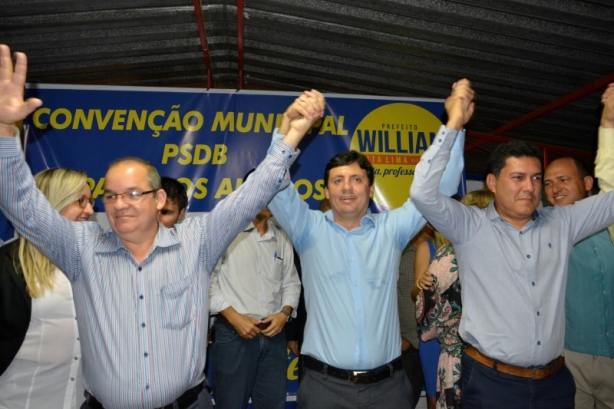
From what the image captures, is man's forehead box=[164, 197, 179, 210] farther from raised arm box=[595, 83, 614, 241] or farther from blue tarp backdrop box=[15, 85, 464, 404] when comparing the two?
raised arm box=[595, 83, 614, 241]

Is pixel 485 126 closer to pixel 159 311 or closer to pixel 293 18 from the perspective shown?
pixel 293 18

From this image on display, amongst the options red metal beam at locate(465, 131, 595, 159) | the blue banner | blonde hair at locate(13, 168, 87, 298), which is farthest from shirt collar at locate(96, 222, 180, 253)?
red metal beam at locate(465, 131, 595, 159)

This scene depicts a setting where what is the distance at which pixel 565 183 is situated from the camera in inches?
124

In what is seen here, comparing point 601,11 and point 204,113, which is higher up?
point 601,11

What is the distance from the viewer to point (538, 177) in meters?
2.32

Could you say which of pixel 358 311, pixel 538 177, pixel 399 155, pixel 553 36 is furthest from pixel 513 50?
pixel 358 311

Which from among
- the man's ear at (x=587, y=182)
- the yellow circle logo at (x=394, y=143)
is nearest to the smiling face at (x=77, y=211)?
the man's ear at (x=587, y=182)

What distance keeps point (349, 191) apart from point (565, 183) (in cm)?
155

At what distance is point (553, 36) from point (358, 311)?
3362 mm

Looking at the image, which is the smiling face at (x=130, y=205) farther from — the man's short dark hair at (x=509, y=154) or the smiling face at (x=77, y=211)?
the man's short dark hair at (x=509, y=154)

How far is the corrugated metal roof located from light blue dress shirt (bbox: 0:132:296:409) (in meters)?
2.93

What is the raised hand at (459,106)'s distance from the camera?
83.7 inches

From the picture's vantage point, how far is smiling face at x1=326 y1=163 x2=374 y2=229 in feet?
8.04

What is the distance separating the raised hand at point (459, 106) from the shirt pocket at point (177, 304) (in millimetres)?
1252
